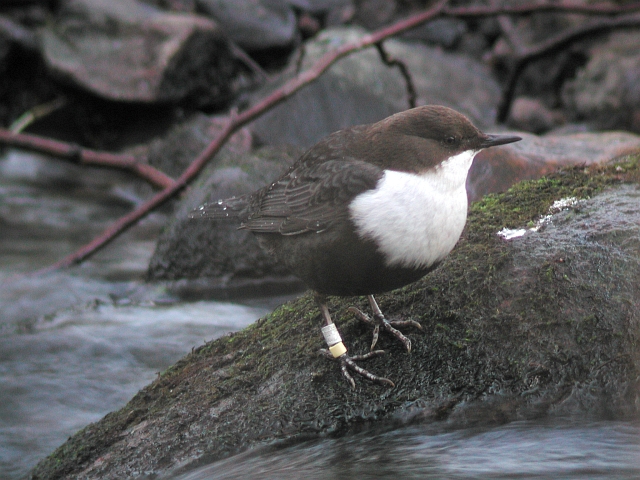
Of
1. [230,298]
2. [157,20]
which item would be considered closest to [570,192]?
[230,298]

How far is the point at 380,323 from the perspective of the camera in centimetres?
322

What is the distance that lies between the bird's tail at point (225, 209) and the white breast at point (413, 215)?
1008mm

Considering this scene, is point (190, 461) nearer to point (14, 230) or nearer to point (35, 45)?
point (14, 230)

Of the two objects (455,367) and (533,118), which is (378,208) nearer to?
(455,367)

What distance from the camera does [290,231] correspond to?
11.4 feet

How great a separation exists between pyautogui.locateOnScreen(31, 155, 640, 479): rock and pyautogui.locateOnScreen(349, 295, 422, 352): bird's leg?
0.15 feet

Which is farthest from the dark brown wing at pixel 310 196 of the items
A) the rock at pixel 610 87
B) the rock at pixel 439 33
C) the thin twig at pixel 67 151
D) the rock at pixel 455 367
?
the rock at pixel 439 33

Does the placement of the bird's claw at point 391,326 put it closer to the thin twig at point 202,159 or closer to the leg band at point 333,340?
the leg band at point 333,340

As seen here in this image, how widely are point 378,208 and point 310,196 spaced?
48 cm

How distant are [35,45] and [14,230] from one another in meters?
3.58

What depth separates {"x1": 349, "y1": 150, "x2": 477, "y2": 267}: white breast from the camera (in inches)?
116

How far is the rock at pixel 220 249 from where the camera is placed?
6.11 meters

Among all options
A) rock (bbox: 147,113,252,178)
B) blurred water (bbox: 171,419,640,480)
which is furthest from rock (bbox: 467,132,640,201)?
rock (bbox: 147,113,252,178)

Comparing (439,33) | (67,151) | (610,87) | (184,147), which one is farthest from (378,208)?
(439,33)
